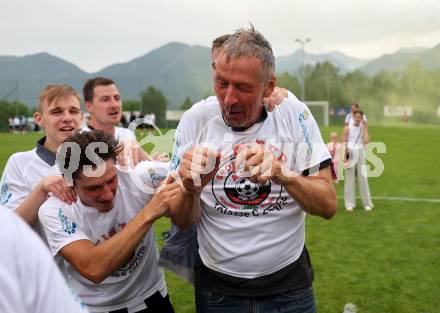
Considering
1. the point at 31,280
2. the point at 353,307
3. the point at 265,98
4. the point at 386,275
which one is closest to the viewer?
the point at 31,280

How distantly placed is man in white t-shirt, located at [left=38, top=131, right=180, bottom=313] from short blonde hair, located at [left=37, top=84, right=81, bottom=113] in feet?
3.55

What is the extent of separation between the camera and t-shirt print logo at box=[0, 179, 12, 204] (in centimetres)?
329

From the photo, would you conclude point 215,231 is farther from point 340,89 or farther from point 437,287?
point 340,89

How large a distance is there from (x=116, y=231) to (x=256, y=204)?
88 cm

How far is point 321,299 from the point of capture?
242 inches

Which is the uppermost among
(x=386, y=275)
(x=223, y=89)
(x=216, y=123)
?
(x=223, y=89)

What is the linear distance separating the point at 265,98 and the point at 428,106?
70.5 m

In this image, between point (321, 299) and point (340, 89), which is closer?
point (321, 299)

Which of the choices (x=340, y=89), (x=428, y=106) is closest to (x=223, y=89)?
(x=428, y=106)

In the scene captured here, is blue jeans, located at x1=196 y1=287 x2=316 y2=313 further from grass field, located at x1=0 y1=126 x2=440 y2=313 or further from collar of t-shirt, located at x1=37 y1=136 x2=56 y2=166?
A: grass field, located at x1=0 y1=126 x2=440 y2=313

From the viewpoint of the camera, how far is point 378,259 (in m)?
7.70

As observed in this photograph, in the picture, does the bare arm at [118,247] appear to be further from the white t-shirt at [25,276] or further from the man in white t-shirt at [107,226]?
the white t-shirt at [25,276]

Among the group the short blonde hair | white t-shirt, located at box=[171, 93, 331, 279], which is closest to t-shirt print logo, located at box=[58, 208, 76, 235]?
white t-shirt, located at box=[171, 93, 331, 279]

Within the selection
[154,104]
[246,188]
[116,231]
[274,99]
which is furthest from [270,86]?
[154,104]
